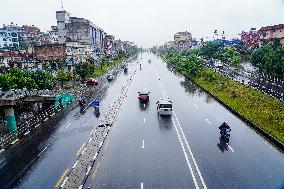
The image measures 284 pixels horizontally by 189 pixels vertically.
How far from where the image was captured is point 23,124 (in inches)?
1374

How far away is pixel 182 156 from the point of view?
25016 mm

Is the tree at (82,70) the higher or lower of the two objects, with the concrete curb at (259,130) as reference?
higher

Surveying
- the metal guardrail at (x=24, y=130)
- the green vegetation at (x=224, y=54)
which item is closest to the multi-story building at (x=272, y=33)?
the green vegetation at (x=224, y=54)

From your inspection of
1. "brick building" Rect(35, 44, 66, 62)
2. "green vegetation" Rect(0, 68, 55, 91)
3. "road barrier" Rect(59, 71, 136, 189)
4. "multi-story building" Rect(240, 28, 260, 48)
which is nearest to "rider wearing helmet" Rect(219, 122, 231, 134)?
"road barrier" Rect(59, 71, 136, 189)

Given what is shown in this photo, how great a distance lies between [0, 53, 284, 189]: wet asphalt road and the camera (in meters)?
20.6

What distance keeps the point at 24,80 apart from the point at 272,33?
9525 cm

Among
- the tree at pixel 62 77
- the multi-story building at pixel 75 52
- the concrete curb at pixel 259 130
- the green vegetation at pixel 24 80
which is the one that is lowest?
the concrete curb at pixel 259 130

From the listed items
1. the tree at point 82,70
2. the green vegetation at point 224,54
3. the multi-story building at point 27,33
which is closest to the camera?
the tree at point 82,70

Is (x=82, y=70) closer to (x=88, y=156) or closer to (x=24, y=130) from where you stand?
(x=24, y=130)

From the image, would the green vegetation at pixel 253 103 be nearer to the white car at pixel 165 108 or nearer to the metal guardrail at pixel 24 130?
the white car at pixel 165 108

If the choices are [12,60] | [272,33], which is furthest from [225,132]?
[272,33]

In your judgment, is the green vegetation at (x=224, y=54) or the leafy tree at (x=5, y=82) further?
the green vegetation at (x=224, y=54)

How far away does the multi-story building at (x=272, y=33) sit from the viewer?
338ft

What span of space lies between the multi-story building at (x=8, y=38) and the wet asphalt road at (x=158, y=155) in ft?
381
